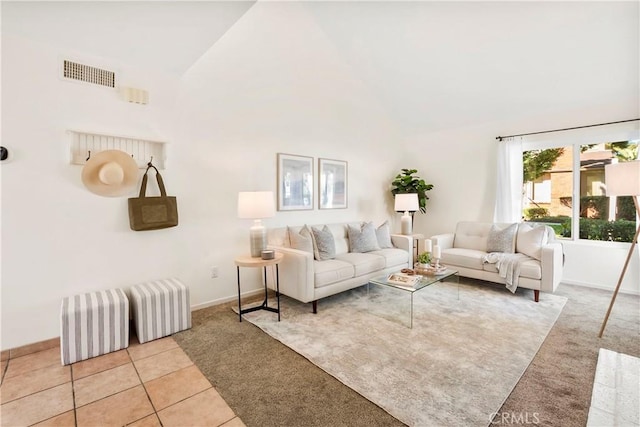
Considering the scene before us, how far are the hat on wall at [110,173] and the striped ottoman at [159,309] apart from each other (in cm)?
90

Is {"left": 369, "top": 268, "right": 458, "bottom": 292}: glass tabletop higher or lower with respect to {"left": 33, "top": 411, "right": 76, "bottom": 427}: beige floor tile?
higher

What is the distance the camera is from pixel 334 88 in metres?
4.38

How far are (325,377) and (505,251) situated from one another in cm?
309

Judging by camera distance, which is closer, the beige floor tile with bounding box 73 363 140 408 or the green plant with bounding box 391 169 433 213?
the beige floor tile with bounding box 73 363 140 408

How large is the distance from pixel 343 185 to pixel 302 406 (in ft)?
11.1

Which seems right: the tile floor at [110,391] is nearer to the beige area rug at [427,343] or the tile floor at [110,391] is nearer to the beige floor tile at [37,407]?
the beige floor tile at [37,407]

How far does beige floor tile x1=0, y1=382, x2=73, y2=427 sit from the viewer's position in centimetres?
158

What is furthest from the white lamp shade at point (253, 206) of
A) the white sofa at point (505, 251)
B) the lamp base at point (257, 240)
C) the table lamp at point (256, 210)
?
the white sofa at point (505, 251)

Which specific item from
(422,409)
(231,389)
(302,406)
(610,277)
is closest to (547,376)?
(422,409)

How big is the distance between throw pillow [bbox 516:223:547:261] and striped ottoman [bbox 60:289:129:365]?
171 inches

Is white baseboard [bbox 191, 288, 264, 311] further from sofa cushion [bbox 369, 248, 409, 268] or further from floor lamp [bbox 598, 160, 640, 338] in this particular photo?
floor lamp [bbox 598, 160, 640, 338]

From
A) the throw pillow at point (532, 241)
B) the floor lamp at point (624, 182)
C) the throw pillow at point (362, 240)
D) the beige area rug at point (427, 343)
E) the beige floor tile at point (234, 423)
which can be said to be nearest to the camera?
the beige floor tile at point (234, 423)

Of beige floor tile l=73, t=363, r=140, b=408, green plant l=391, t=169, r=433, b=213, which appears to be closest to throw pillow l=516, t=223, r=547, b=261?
green plant l=391, t=169, r=433, b=213

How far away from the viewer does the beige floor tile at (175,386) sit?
1.73m
